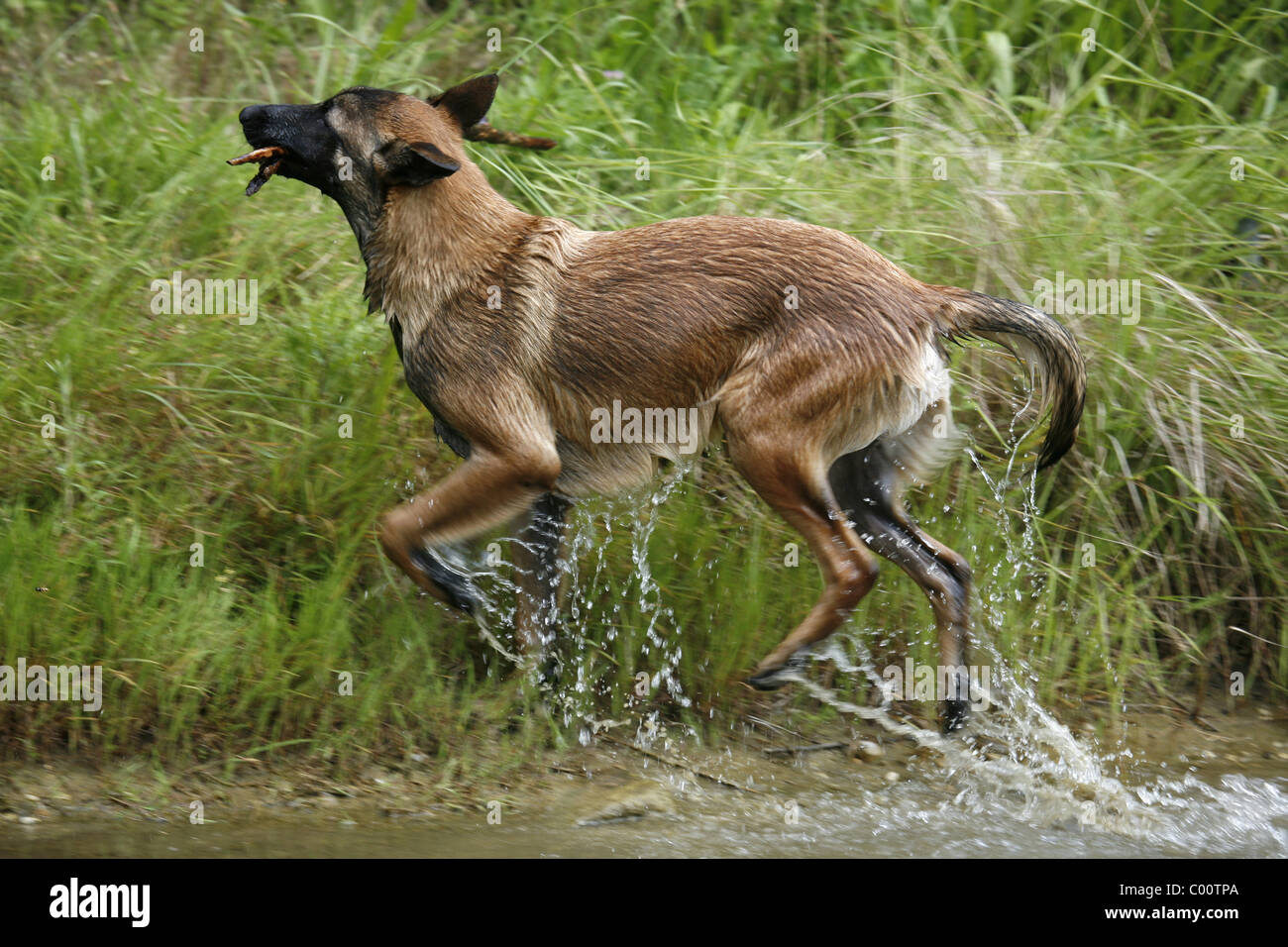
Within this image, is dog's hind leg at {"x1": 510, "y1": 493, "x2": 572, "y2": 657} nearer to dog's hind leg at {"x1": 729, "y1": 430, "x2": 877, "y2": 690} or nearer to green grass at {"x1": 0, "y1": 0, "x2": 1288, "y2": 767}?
green grass at {"x1": 0, "y1": 0, "x2": 1288, "y2": 767}

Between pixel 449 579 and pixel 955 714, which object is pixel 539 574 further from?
pixel 955 714

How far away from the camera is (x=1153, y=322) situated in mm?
5895

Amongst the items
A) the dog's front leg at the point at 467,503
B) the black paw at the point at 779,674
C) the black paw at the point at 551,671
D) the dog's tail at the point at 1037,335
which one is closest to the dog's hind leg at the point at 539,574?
the black paw at the point at 551,671

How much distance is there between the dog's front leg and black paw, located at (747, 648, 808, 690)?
3.14 ft

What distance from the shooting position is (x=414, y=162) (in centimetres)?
450

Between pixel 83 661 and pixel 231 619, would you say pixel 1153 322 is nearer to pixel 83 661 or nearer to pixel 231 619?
pixel 231 619

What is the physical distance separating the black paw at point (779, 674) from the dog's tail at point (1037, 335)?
3.83 feet

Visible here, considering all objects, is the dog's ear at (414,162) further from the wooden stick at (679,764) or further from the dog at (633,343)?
the wooden stick at (679,764)

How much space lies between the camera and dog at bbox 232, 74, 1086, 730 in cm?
446

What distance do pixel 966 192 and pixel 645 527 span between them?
2.23 m

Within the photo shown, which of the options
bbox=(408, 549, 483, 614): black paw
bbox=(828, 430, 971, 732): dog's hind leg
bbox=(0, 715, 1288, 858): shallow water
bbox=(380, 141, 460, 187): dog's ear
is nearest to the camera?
bbox=(0, 715, 1288, 858): shallow water

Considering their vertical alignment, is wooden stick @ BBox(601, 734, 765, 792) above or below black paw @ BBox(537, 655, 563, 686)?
below

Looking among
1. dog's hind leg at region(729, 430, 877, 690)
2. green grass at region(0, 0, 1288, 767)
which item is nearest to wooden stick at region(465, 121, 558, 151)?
green grass at region(0, 0, 1288, 767)

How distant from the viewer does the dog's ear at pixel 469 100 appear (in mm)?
4770
